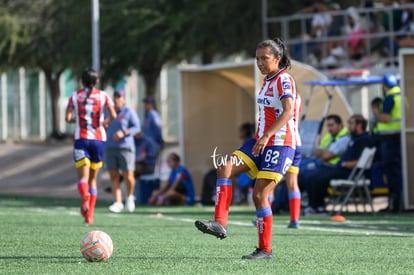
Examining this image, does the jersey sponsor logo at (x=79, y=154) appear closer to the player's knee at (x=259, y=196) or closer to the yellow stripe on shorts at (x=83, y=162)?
the yellow stripe on shorts at (x=83, y=162)

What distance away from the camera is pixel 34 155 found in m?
34.5

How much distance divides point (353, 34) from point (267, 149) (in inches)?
611

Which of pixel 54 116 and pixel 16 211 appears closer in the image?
pixel 16 211

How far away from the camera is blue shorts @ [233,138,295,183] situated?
10383 mm

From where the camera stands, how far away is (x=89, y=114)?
15.8 metres

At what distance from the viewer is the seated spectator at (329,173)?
730 inches

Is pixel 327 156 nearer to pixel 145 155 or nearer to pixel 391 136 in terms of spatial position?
pixel 391 136

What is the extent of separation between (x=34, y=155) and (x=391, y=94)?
695 inches

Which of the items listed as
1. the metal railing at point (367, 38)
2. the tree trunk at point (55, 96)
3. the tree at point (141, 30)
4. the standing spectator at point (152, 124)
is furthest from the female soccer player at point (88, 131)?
the tree trunk at point (55, 96)

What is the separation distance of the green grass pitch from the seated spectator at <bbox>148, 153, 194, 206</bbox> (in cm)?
362

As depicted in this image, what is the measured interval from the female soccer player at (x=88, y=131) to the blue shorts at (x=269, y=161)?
210 inches

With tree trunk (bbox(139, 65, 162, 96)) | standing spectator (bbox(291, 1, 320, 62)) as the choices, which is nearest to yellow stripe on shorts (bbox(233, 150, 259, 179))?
standing spectator (bbox(291, 1, 320, 62))

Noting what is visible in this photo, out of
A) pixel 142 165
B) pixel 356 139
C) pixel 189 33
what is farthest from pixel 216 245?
pixel 189 33

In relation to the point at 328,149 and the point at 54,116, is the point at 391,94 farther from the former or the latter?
the point at 54,116
